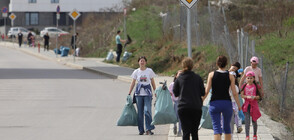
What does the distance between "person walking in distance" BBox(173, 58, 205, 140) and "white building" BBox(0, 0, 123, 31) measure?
84.4 meters

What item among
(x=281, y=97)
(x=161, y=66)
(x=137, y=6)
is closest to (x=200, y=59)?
(x=161, y=66)

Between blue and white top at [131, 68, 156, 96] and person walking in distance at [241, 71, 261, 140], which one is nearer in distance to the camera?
person walking in distance at [241, 71, 261, 140]

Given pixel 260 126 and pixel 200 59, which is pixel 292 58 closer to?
pixel 200 59

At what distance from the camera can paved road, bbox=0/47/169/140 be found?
13.8 m

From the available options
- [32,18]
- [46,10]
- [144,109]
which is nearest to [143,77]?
[144,109]

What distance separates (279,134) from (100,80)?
1642 cm

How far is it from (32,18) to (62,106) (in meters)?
79.8

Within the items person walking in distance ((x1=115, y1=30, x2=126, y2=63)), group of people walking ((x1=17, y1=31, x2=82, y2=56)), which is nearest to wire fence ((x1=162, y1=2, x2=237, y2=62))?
person walking in distance ((x1=115, y1=30, x2=126, y2=63))

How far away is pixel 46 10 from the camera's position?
96688 mm

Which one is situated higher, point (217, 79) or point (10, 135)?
point (217, 79)

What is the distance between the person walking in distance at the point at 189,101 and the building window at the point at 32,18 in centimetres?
8836

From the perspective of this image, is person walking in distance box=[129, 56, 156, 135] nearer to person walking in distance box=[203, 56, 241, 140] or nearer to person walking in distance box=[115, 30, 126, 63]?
person walking in distance box=[203, 56, 241, 140]

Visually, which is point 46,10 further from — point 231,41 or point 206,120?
point 206,120

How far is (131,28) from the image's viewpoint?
4675 cm
